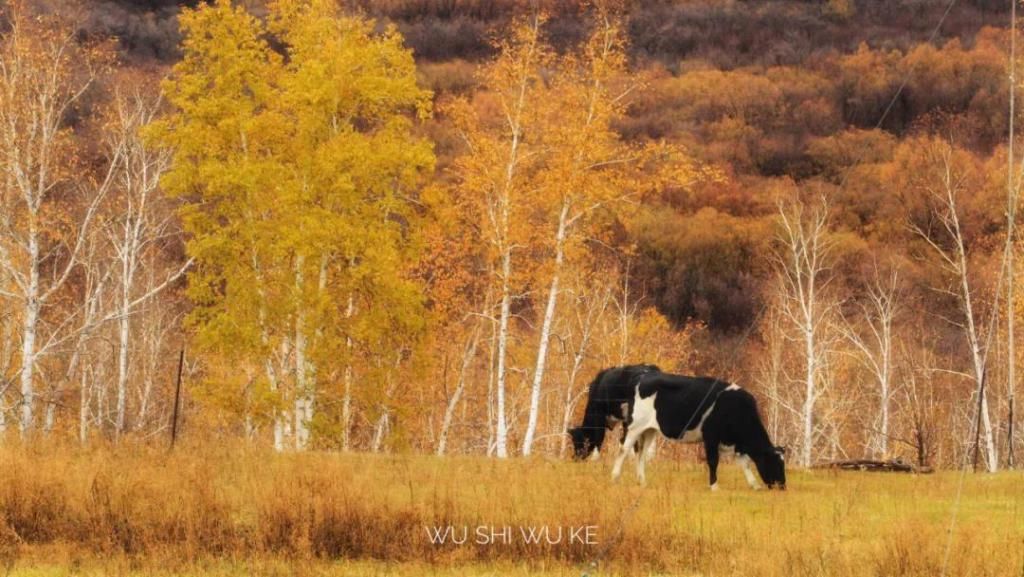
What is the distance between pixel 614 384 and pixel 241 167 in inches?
487

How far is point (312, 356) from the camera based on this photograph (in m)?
27.7

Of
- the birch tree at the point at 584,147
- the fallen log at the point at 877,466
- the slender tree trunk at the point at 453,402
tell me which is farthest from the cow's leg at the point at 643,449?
the slender tree trunk at the point at 453,402

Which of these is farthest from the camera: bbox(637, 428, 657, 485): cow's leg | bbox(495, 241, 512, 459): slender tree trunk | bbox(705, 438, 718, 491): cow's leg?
bbox(495, 241, 512, 459): slender tree trunk

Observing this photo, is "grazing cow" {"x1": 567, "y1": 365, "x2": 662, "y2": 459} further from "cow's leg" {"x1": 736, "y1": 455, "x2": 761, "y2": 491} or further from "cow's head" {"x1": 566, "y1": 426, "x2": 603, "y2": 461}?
"cow's leg" {"x1": 736, "y1": 455, "x2": 761, "y2": 491}

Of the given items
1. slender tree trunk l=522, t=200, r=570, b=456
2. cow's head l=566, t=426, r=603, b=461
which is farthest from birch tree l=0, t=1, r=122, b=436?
cow's head l=566, t=426, r=603, b=461

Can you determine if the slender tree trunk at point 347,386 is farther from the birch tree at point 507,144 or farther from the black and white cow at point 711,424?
the black and white cow at point 711,424

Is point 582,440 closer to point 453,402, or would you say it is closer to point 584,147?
point 584,147

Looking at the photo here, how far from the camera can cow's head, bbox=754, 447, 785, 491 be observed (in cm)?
1830

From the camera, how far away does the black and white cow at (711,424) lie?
18328mm

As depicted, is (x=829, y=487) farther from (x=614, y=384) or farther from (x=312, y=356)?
(x=312, y=356)

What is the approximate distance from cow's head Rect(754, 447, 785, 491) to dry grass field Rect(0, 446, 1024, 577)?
3.92 ft

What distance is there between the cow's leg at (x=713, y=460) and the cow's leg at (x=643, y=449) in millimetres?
1047

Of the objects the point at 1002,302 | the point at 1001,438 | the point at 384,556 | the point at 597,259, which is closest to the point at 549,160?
the point at 384,556

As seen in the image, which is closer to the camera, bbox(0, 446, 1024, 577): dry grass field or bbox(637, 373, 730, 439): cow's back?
bbox(0, 446, 1024, 577): dry grass field
